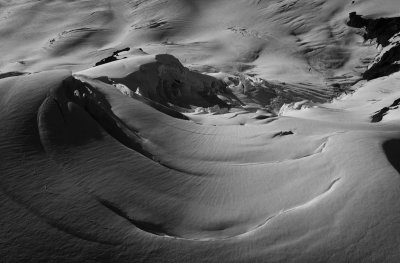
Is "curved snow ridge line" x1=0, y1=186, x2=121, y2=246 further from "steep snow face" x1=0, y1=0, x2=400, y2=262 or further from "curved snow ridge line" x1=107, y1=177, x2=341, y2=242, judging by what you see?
"curved snow ridge line" x1=107, y1=177, x2=341, y2=242

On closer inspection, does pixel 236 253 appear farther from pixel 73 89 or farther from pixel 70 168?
pixel 73 89

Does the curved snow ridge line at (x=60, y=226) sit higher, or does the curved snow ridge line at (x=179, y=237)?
the curved snow ridge line at (x=60, y=226)

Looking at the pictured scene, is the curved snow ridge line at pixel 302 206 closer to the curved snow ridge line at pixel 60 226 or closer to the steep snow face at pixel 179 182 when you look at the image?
the steep snow face at pixel 179 182

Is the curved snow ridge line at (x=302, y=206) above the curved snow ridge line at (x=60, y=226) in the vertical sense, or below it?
below

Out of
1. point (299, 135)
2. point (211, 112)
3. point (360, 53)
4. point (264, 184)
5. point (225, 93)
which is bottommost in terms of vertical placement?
point (360, 53)

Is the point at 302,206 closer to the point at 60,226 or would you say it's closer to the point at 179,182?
the point at 179,182

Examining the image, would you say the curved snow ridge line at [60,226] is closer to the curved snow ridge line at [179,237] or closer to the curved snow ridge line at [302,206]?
the curved snow ridge line at [179,237]

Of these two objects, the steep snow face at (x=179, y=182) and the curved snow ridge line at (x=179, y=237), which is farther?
the curved snow ridge line at (x=179, y=237)

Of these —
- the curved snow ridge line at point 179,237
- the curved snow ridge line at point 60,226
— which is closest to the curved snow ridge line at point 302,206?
the curved snow ridge line at point 179,237

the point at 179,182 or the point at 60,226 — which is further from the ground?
the point at 60,226

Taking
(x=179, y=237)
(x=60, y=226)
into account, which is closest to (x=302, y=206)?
(x=179, y=237)

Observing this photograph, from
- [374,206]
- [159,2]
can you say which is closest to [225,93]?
[374,206]
